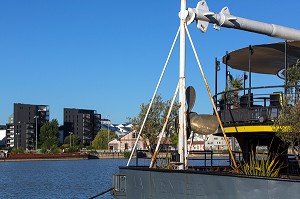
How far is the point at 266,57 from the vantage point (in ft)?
72.4

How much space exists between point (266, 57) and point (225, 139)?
6.65 m

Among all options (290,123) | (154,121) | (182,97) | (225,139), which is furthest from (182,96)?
(154,121)

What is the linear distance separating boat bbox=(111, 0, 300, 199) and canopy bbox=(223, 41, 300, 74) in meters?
0.04

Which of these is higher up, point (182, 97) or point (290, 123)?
point (182, 97)

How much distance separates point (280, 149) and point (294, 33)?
12.5ft

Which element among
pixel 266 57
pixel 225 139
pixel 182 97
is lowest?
pixel 225 139

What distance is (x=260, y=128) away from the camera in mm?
17281

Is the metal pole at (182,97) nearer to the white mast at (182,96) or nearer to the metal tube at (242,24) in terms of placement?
the white mast at (182,96)

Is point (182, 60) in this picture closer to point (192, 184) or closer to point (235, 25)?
point (235, 25)

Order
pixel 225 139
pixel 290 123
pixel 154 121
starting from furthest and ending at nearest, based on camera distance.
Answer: pixel 154 121
pixel 225 139
pixel 290 123

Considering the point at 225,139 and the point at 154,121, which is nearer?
the point at 225,139

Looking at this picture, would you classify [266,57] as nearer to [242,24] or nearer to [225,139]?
[242,24]

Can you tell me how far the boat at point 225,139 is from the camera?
1405cm

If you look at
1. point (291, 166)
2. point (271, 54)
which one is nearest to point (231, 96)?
point (271, 54)
